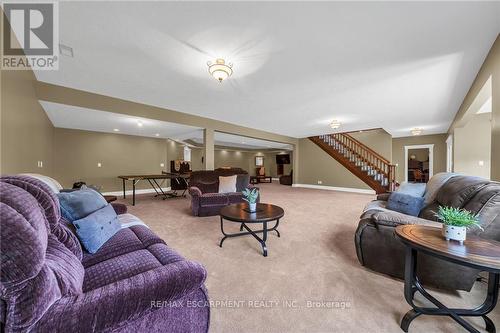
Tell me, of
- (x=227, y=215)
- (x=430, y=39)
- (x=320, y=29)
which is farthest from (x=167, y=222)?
(x=430, y=39)

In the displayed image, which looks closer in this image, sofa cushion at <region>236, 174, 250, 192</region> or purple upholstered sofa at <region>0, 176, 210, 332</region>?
purple upholstered sofa at <region>0, 176, 210, 332</region>

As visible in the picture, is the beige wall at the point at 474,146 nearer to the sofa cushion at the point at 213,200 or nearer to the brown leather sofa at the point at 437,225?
the brown leather sofa at the point at 437,225

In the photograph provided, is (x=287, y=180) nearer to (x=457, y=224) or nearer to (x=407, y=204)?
(x=407, y=204)

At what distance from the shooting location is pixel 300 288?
5.82 ft

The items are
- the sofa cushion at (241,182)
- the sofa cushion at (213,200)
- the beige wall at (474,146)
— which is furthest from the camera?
the beige wall at (474,146)

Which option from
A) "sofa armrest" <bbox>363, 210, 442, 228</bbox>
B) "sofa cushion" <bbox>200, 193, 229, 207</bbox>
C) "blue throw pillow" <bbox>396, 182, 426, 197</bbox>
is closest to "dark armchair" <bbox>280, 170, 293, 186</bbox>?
"sofa cushion" <bbox>200, 193, 229, 207</bbox>

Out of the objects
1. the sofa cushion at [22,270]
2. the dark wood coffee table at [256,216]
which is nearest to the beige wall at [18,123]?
the sofa cushion at [22,270]

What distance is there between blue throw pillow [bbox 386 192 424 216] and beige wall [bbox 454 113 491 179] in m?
4.42

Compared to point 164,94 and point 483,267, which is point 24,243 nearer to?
point 483,267

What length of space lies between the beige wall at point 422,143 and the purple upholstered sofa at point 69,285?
10079mm

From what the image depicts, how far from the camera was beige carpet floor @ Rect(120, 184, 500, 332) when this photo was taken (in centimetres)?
140

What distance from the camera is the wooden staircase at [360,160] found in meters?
6.90

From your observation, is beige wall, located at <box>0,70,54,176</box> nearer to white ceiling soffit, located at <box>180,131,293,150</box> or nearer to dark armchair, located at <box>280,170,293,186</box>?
white ceiling soffit, located at <box>180,131,293,150</box>

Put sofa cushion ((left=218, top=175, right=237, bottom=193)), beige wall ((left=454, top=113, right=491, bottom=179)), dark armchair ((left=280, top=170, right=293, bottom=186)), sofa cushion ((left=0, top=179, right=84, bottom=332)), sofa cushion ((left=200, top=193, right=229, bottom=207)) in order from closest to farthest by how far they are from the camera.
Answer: sofa cushion ((left=0, top=179, right=84, bottom=332)), sofa cushion ((left=200, top=193, right=229, bottom=207)), sofa cushion ((left=218, top=175, right=237, bottom=193)), beige wall ((left=454, top=113, right=491, bottom=179)), dark armchair ((left=280, top=170, right=293, bottom=186))
